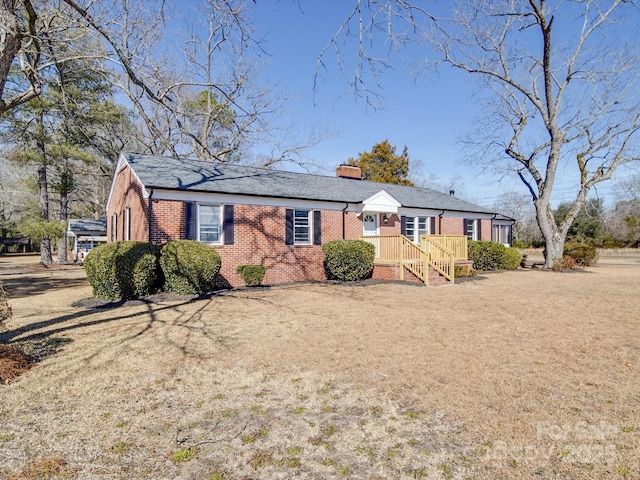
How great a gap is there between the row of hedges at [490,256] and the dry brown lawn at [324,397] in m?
10.9

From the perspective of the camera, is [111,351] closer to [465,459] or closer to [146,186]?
[465,459]

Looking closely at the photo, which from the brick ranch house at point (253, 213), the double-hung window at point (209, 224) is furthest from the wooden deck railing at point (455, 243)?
the double-hung window at point (209, 224)

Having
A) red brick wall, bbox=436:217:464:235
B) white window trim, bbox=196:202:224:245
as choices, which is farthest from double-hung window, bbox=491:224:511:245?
white window trim, bbox=196:202:224:245

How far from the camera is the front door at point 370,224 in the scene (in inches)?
667

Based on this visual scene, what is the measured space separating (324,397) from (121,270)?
7894mm

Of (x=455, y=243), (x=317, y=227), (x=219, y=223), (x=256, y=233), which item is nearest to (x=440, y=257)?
(x=455, y=243)

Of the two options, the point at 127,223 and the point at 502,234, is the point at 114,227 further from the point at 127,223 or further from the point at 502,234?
the point at 502,234

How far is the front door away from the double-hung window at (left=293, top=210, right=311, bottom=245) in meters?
3.12

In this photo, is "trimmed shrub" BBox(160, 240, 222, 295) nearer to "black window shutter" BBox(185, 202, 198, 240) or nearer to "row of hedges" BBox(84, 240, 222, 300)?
"row of hedges" BBox(84, 240, 222, 300)

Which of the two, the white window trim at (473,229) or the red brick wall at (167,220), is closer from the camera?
the red brick wall at (167,220)

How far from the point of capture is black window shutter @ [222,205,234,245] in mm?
12891

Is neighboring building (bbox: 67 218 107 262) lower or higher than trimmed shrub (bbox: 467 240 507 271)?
higher

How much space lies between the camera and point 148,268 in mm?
10266

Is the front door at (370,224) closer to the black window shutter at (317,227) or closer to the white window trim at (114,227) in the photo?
the black window shutter at (317,227)
